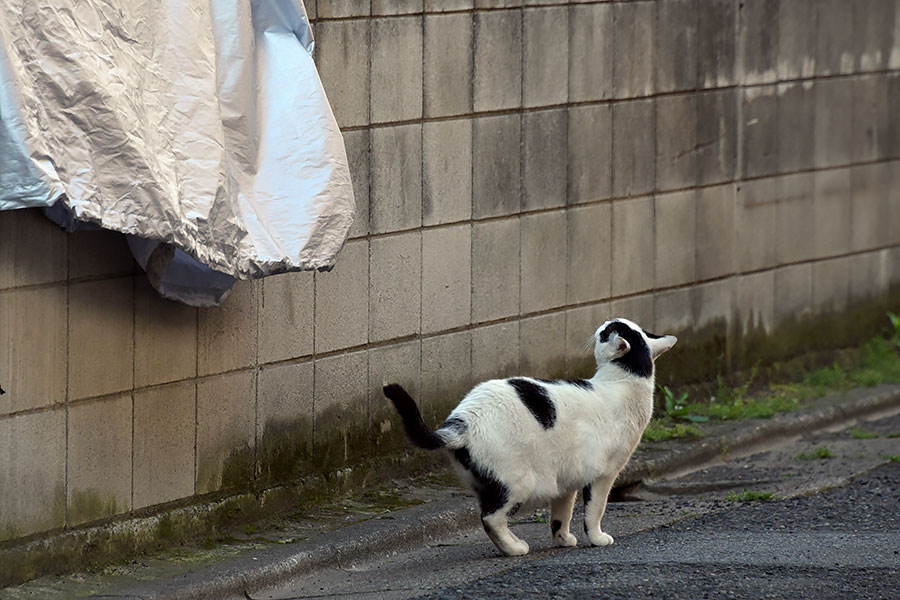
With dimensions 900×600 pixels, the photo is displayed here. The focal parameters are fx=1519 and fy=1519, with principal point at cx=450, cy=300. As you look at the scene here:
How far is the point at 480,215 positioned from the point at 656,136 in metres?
1.61

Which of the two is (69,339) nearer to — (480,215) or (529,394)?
(529,394)

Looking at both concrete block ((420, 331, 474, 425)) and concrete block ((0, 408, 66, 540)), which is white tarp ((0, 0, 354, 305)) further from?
concrete block ((420, 331, 474, 425))

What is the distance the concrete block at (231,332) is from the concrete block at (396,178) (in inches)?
32.4

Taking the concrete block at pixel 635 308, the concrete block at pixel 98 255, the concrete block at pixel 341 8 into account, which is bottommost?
the concrete block at pixel 635 308

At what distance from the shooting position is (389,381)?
743 cm

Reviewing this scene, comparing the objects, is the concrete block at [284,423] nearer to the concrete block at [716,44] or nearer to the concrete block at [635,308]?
the concrete block at [635,308]

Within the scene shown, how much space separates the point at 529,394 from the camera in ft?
20.9

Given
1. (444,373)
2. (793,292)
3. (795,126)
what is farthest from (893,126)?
(444,373)

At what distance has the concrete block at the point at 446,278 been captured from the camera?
24.9 ft

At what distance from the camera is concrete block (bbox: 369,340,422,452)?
7.39 metres

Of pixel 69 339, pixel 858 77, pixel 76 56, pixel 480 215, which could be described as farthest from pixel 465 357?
pixel 858 77

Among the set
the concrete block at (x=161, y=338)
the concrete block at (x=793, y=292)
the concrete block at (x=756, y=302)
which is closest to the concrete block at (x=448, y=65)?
the concrete block at (x=161, y=338)

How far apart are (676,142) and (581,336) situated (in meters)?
1.41

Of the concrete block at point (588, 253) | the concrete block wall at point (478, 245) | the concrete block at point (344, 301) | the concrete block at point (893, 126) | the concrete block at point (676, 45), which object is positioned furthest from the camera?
the concrete block at point (893, 126)
